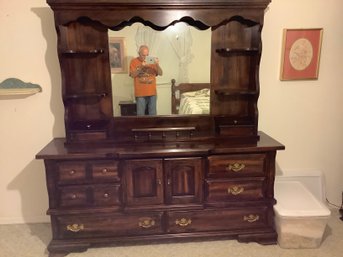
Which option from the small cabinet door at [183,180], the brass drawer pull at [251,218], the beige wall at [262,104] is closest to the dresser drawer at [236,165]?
the small cabinet door at [183,180]

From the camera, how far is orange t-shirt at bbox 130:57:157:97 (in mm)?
2203

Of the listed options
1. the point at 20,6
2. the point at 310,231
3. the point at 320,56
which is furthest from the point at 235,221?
the point at 20,6

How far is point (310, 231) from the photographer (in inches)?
83.0

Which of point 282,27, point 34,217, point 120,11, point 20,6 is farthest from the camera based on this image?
point 34,217

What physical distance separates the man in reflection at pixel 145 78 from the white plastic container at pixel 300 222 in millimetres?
1197

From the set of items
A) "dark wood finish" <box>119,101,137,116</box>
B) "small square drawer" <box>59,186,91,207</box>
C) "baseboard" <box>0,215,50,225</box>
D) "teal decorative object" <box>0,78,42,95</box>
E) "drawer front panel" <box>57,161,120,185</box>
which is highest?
"teal decorative object" <box>0,78,42,95</box>

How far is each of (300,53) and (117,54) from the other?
1449mm

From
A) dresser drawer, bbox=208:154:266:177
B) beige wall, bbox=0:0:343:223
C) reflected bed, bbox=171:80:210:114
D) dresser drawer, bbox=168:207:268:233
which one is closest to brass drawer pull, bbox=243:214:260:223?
dresser drawer, bbox=168:207:268:233

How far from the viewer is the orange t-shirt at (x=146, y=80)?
2.20 m

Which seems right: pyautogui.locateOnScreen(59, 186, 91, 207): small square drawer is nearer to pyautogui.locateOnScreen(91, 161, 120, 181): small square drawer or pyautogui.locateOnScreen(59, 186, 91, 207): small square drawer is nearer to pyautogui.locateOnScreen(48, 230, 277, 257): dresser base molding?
pyautogui.locateOnScreen(91, 161, 120, 181): small square drawer

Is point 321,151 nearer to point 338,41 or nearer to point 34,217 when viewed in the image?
point 338,41

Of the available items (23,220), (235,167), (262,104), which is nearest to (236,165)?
(235,167)

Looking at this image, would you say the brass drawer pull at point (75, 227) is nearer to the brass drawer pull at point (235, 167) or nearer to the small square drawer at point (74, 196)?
the small square drawer at point (74, 196)

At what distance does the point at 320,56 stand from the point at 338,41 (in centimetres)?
18
